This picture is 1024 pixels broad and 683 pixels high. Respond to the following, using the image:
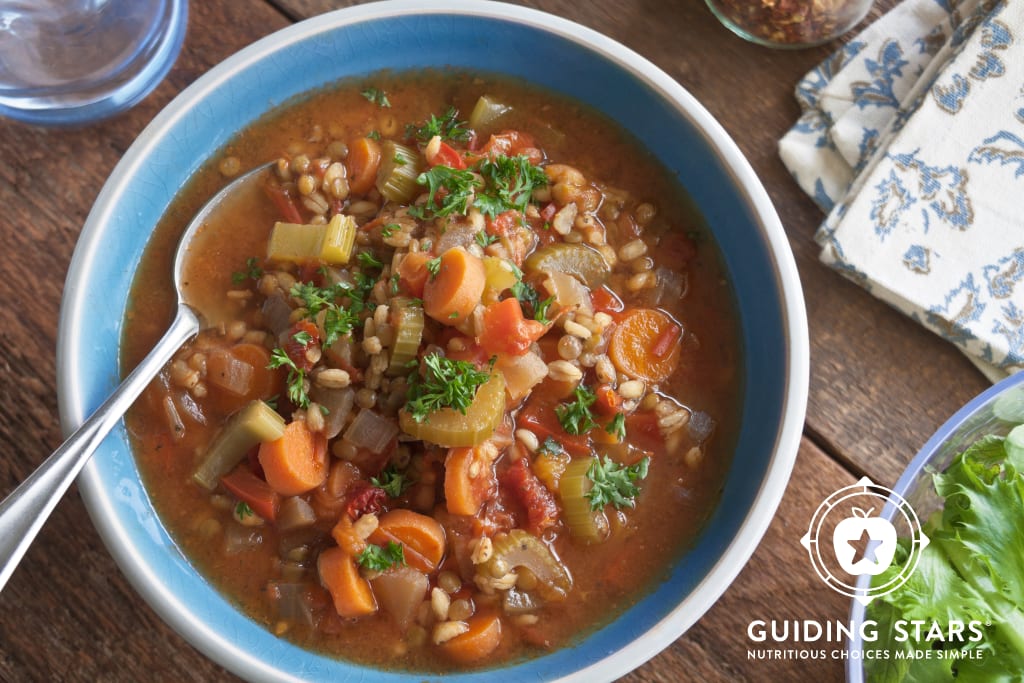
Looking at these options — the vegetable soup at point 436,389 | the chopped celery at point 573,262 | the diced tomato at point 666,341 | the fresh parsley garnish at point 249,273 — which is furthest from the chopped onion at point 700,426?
the fresh parsley garnish at point 249,273

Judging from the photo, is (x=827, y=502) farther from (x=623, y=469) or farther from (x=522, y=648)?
(x=522, y=648)

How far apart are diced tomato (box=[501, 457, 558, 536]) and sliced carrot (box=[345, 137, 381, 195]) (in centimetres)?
119

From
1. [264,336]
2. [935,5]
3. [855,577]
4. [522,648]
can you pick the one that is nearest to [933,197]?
[935,5]

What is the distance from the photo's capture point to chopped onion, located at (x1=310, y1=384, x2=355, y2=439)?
315 centimetres

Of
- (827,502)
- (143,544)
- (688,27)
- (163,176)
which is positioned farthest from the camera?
(688,27)

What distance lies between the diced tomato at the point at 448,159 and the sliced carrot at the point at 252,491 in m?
1.29

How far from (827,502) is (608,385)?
1.03 meters

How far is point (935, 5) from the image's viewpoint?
3795mm

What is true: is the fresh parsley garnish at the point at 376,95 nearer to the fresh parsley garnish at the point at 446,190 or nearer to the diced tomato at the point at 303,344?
the fresh parsley garnish at the point at 446,190

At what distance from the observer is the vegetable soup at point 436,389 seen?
3.12m

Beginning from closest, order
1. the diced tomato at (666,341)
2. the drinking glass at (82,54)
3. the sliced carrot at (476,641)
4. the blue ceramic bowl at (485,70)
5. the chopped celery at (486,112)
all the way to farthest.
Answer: the blue ceramic bowl at (485,70), the sliced carrot at (476,641), the diced tomato at (666,341), the chopped celery at (486,112), the drinking glass at (82,54)

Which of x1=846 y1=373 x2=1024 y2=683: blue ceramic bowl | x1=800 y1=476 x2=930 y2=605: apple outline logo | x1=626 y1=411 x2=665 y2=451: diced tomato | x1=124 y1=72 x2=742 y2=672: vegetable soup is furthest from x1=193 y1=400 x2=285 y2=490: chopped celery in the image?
x1=846 y1=373 x2=1024 y2=683: blue ceramic bowl

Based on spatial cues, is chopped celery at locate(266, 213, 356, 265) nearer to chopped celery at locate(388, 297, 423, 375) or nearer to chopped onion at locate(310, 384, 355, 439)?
chopped celery at locate(388, 297, 423, 375)

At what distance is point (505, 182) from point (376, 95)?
0.69 meters
